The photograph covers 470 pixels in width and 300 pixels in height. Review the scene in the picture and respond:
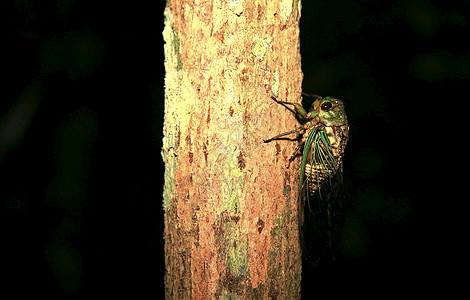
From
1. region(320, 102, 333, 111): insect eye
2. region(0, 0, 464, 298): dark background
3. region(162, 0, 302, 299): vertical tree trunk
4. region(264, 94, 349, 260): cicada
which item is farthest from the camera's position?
region(0, 0, 464, 298): dark background

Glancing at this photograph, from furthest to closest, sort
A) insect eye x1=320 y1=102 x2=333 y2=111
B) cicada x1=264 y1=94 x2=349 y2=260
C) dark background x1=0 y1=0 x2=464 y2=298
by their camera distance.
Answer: dark background x1=0 y1=0 x2=464 y2=298
insect eye x1=320 y1=102 x2=333 y2=111
cicada x1=264 y1=94 x2=349 y2=260

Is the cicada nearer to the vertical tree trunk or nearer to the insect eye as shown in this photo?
the insect eye

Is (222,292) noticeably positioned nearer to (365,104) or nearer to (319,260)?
(319,260)

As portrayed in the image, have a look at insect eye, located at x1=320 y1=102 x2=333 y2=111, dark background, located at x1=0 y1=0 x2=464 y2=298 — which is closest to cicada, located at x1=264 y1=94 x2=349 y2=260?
insect eye, located at x1=320 y1=102 x2=333 y2=111
